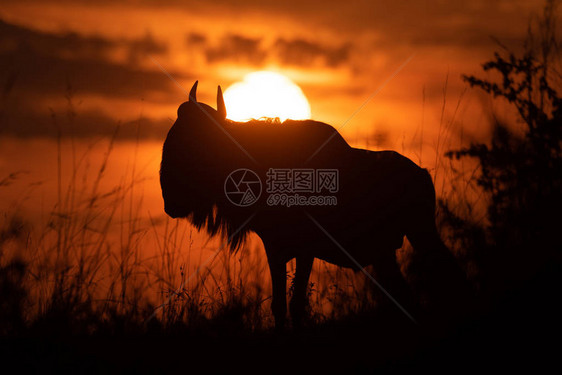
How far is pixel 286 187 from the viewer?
5184mm

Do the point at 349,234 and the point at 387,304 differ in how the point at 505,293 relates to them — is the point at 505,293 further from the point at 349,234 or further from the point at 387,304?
the point at 349,234

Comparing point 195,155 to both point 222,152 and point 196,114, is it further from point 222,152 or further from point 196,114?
point 196,114

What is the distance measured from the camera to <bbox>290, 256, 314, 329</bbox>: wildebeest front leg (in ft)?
16.2

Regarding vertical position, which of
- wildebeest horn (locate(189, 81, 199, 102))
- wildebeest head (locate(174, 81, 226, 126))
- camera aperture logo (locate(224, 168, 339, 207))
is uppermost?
wildebeest horn (locate(189, 81, 199, 102))

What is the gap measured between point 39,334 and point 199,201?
1812mm

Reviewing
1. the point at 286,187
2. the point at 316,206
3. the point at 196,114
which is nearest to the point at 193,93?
the point at 196,114

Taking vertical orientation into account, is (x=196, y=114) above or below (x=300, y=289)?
above

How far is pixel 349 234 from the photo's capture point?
540cm

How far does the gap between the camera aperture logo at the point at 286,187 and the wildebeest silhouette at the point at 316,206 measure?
0.04 m

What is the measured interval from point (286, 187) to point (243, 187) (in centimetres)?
37

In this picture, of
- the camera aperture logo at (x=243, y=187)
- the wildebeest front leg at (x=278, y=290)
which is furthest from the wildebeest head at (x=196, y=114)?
the wildebeest front leg at (x=278, y=290)

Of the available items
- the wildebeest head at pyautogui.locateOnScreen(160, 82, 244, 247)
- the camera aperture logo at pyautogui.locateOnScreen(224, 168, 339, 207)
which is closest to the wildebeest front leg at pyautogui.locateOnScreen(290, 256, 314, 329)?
the camera aperture logo at pyautogui.locateOnScreen(224, 168, 339, 207)

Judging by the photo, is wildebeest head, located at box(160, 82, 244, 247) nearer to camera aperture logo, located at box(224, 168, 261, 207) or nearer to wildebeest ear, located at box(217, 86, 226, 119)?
wildebeest ear, located at box(217, 86, 226, 119)

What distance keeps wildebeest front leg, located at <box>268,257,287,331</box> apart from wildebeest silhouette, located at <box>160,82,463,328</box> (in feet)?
0.82
